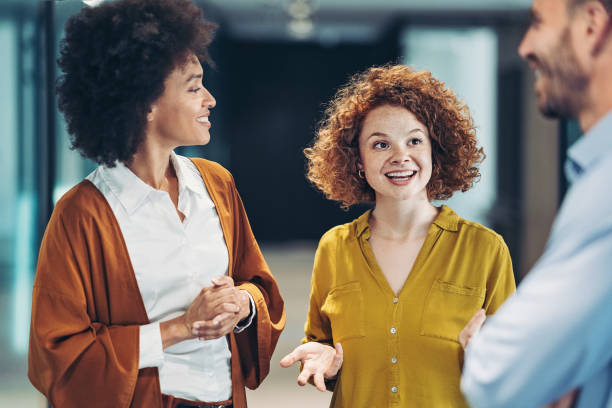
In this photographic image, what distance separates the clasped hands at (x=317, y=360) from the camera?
1.44m

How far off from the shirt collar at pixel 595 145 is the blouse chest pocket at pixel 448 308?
0.68 meters

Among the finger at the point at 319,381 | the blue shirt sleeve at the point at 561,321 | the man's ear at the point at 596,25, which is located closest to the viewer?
the blue shirt sleeve at the point at 561,321

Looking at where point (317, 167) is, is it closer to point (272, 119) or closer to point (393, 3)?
point (393, 3)

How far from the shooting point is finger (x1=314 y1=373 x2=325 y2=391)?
1.42m

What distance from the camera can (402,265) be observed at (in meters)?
1.57

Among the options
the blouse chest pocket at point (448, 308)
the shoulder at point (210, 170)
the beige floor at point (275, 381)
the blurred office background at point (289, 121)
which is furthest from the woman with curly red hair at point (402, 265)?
the beige floor at point (275, 381)

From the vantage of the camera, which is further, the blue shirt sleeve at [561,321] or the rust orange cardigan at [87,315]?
the rust orange cardigan at [87,315]

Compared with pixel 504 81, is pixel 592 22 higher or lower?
lower

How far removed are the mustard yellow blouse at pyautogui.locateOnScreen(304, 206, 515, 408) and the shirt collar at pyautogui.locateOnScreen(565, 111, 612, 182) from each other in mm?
682

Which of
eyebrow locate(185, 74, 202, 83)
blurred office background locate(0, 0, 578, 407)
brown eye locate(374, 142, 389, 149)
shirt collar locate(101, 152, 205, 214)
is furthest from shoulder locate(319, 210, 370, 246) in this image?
blurred office background locate(0, 0, 578, 407)

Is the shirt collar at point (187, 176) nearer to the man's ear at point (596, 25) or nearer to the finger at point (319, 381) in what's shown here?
the finger at point (319, 381)

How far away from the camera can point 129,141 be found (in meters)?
1.42

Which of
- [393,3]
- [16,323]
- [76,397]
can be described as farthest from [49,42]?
[393,3]

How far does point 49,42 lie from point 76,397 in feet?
5.35
